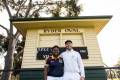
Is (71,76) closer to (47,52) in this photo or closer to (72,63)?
(72,63)

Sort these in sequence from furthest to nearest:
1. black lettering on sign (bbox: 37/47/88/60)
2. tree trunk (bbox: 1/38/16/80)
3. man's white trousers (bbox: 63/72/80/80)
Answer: tree trunk (bbox: 1/38/16/80), black lettering on sign (bbox: 37/47/88/60), man's white trousers (bbox: 63/72/80/80)

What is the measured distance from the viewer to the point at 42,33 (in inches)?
389

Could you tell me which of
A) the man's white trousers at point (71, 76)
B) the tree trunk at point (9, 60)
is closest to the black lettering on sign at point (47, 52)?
the man's white trousers at point (71, 76)

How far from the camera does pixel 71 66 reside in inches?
215

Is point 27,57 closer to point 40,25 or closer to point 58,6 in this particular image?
point 40,25

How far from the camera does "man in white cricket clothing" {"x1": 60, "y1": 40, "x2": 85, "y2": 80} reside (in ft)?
17.7

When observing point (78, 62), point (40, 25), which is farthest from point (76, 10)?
point (78, 62)

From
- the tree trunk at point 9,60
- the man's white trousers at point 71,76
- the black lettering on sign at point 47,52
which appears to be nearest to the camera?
the man's white trousers at point 71,76

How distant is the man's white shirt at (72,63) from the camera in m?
5.46

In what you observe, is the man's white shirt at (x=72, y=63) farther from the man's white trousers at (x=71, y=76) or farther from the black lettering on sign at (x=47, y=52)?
the black lettering on sign at (x=47, y=52)

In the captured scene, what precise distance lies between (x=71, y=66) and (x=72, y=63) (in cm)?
9

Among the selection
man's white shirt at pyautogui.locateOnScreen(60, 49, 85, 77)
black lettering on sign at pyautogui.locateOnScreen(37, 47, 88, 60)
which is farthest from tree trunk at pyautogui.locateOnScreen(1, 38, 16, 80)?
man's white shirt at pyautogui.locateOnScreen(60, 49, 85, 77)

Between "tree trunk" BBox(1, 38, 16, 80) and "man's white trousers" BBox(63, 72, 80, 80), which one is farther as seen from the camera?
"tree trunk" BBox(1, 38, 16, 80)

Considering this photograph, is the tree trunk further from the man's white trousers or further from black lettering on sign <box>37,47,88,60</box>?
the man's white trousers
